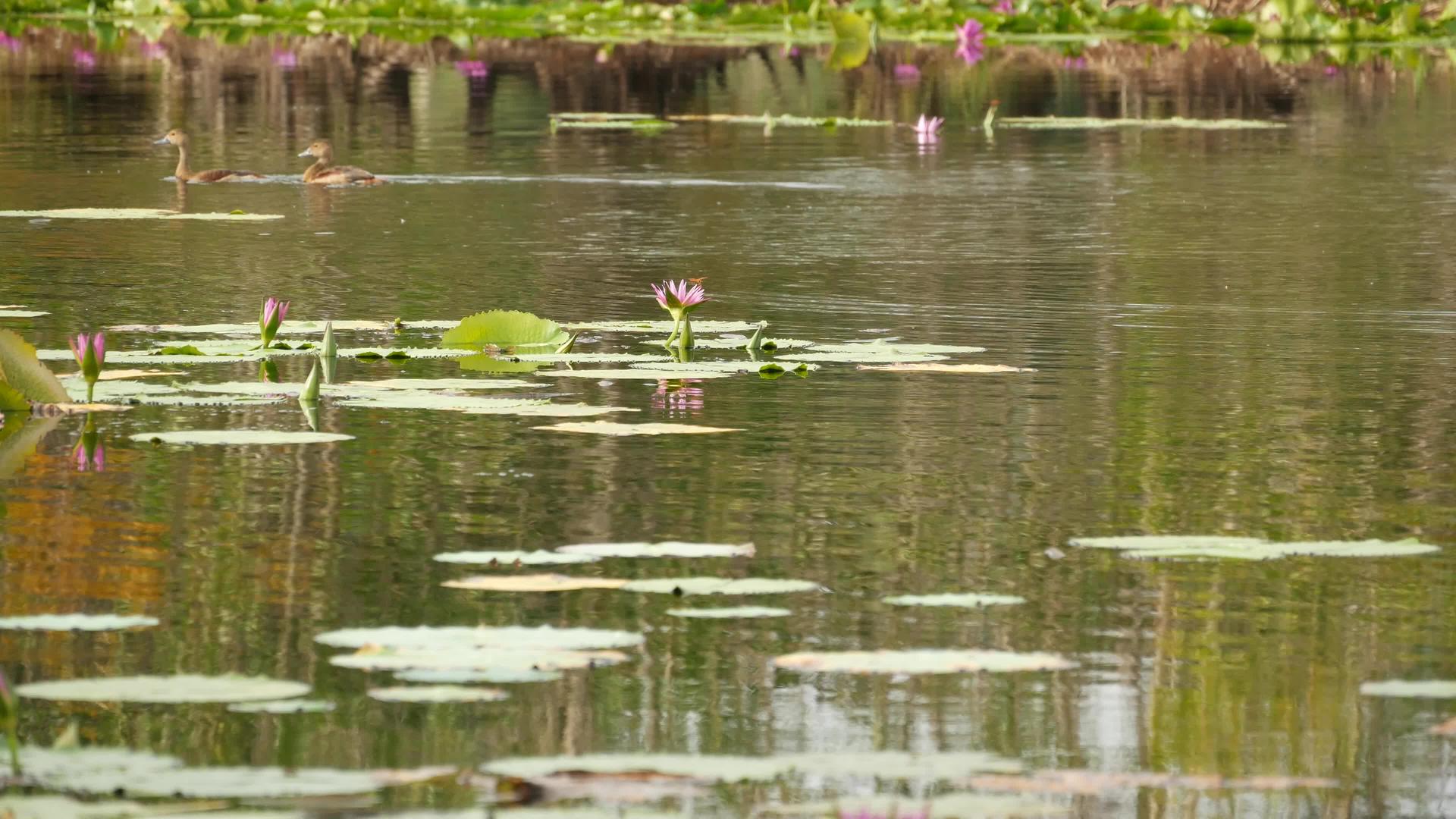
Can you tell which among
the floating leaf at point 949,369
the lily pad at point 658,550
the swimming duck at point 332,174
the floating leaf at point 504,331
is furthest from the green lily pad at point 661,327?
the swimming duck at point 332,174

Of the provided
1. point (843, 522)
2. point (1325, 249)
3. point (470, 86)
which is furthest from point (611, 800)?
point (470, 86)

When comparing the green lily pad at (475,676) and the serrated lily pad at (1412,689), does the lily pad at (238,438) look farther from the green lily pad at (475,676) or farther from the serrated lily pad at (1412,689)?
the serrated lily pad at (1412,689)

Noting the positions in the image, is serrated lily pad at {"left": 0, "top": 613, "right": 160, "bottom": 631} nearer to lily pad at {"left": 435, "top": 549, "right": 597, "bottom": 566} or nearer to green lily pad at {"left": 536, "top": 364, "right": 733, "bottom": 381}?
lily pad at {"left": 435, "top": 549, "right": 597, "bottom": 566}

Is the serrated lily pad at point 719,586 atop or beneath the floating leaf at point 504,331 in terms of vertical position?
beneath

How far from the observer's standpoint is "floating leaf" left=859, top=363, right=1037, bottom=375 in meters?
8.86

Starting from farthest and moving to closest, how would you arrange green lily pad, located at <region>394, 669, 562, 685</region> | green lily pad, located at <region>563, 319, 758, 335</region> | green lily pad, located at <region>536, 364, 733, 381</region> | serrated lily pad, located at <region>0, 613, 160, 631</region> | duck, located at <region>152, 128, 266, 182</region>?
duck, located at <region>152, 128, 266, 182</region>
green lily pad, located at <region>563, 319, 758, 335</region>
green lily pad, located at <region>536, 364, 733, 381</region>
serrated lily pad, located at <region>0, 613, 160, 631</region>
green lily pad, located at <region>394, 669, 562, 685</region>

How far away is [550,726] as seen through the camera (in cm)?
462

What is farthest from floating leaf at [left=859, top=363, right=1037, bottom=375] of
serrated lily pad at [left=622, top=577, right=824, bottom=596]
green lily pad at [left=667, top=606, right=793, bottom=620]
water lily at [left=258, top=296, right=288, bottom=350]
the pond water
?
green lily pad at [left=667, top=606, right=793, bottom=620]

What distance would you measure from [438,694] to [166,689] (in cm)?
45

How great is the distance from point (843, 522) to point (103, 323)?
447cm

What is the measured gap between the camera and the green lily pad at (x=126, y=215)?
14062 millimetres

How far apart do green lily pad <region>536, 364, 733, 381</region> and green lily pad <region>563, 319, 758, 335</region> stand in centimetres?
97

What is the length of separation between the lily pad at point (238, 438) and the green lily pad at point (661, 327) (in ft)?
7.89

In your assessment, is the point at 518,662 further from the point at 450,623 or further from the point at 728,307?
the point at 728,307
